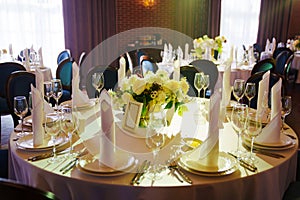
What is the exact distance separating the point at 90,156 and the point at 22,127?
27.1 inches

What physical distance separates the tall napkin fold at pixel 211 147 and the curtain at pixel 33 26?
524 centimetres

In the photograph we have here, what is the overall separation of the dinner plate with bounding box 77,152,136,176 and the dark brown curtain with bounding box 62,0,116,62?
17.0 ft

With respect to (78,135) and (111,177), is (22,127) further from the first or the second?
(111,177)

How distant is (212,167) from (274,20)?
8.10 meters

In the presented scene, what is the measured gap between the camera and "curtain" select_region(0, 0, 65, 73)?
582cm

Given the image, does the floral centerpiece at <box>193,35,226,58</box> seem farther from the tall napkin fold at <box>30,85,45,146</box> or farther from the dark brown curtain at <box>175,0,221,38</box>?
the tall napkin fold at <box>30,85,45,146</box>

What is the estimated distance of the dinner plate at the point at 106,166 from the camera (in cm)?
145

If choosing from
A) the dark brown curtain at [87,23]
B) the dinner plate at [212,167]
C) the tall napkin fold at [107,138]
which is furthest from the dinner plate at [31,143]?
the dark brown curtain at [87,23]

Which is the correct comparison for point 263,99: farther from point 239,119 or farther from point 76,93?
point 76,93

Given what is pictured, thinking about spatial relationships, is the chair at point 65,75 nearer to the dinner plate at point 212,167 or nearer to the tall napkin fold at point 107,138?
the tall napkin fold at point 107,138

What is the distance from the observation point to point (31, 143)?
5.82 feet

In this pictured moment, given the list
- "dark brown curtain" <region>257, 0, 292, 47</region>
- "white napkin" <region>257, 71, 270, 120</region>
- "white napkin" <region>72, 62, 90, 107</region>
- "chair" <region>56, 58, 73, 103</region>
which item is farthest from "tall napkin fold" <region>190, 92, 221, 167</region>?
"dark brown curtain" <region>257, 0, 292, 47</region>

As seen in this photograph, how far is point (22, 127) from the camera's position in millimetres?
2043

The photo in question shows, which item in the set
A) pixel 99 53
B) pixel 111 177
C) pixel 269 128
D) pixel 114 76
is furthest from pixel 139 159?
pixel 99 53
